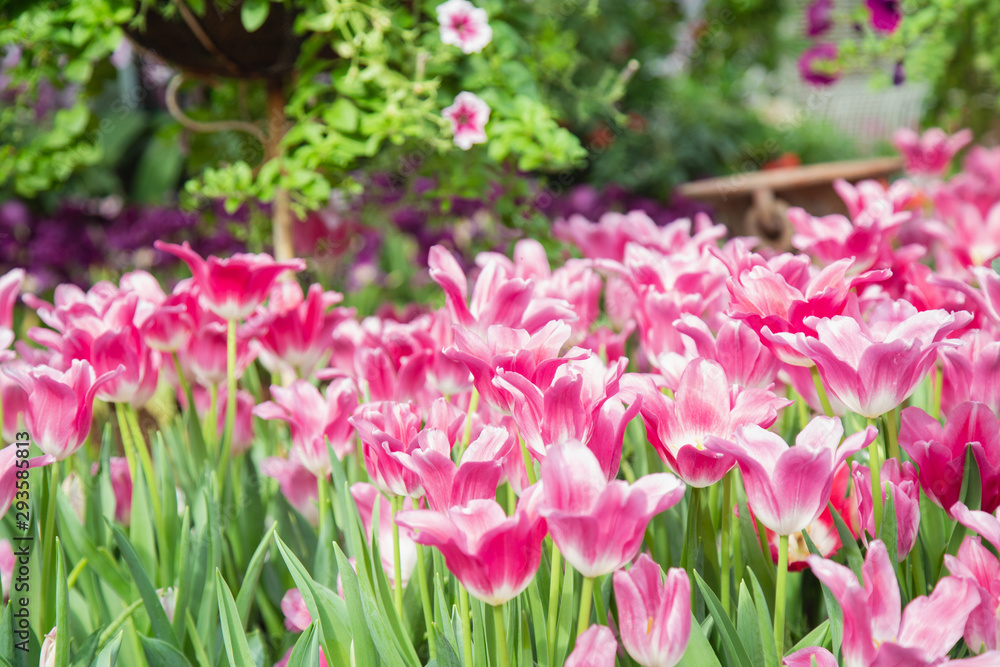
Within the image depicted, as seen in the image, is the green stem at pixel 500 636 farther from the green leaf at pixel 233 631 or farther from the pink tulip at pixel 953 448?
the pink tulip at pixel 953 448

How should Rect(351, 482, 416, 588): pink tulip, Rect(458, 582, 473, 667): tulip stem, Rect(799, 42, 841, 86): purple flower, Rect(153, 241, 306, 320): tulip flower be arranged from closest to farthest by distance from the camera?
Rect(458, 582, 473, 667): tulip stem
Rect(351, 482, 416, 588): pink tulip
Rect(153, 241, 306, 320): tulip flower
Rect(799, 42, 841, 86): purple flower

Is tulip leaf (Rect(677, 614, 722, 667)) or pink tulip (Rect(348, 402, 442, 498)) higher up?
pink tulip (Rect(348, 402, 442, 498))

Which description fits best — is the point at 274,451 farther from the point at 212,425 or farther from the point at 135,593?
the point at 135,593

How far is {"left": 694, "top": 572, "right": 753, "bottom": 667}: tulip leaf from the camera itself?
592 mm

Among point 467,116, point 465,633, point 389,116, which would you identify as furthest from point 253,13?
point 465,633

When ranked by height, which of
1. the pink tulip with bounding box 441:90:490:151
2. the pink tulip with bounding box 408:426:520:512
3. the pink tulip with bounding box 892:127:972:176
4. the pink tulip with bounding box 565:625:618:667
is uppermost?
the pink tulip with bounding box 441:90:490:151

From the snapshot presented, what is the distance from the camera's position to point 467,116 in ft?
4.66

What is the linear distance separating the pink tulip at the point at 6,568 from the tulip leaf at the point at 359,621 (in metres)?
0.42

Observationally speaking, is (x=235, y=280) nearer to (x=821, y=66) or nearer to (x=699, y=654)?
(x=699, y=654)

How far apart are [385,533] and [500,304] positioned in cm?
27

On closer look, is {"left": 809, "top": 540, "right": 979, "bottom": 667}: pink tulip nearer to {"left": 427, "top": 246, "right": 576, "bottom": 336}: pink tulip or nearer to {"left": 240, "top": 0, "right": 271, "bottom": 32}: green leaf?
{"left": 427, "top": 246, "right": 576, "bottom": 336}: pink tulip

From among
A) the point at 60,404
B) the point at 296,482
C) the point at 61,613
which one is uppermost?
the point at 60,404

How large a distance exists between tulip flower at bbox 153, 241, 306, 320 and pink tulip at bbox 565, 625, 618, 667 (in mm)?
612

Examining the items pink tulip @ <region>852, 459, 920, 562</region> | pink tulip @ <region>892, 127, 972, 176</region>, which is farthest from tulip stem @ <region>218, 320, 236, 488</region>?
pink tulip @ <region>892, 127, 972, 176</region>
